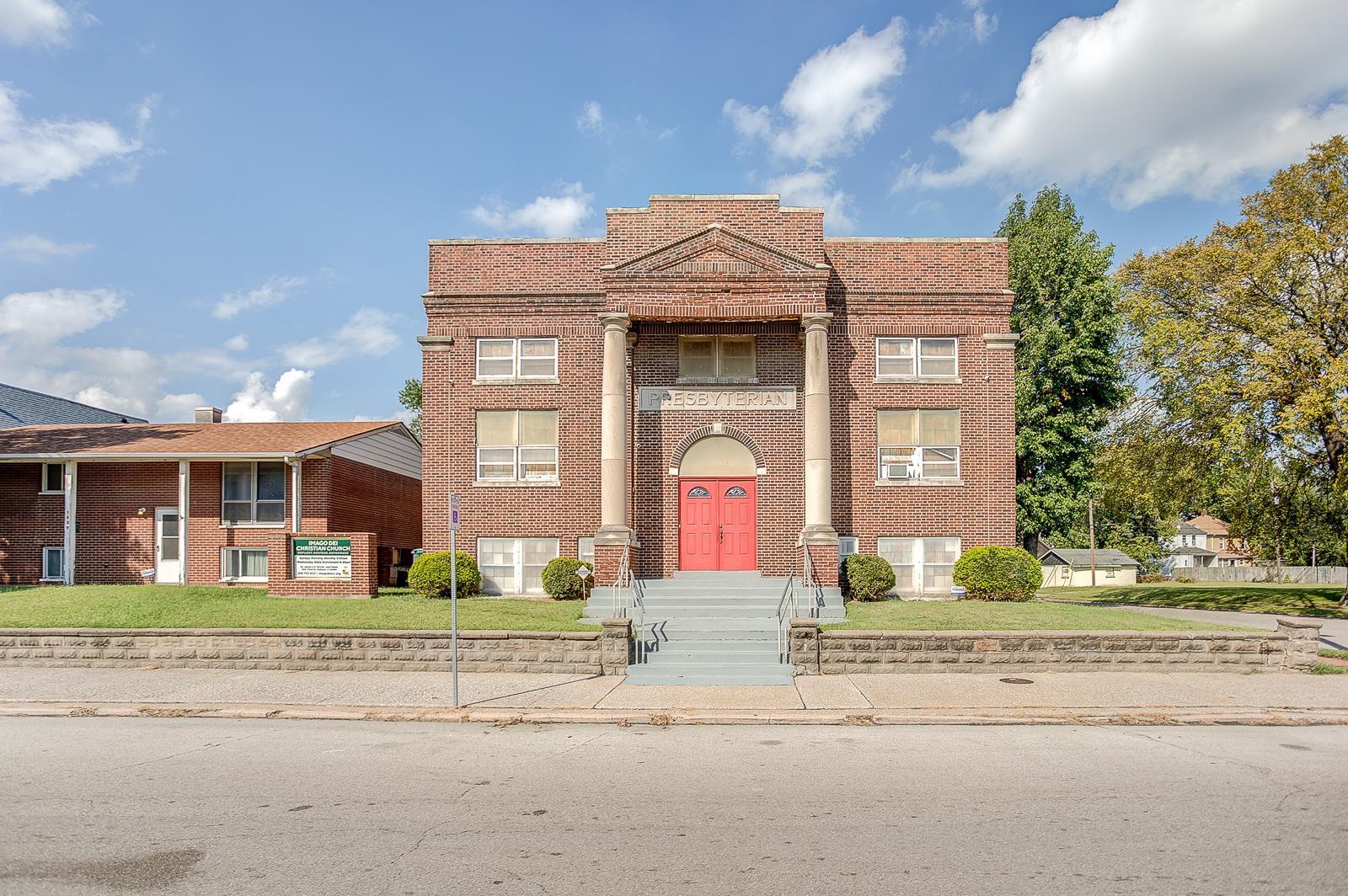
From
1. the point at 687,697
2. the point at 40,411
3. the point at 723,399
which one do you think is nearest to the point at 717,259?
the point at 723,399

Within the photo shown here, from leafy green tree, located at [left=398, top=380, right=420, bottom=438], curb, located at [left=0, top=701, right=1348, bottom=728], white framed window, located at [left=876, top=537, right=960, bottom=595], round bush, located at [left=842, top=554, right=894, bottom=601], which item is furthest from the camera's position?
leafy green tree, located at [left=398, top=380, right=420, bottom=438]

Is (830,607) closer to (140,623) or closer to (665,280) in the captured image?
(665,280)

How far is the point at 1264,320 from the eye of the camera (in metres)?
23.5

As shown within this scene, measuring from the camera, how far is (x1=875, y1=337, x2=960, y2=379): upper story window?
70.7ft

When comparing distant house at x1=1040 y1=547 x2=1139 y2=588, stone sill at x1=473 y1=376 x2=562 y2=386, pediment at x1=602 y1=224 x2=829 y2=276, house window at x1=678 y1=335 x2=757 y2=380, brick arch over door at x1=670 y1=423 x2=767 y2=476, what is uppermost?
pediment at x1=602 y1=224 x2=829 y2=276

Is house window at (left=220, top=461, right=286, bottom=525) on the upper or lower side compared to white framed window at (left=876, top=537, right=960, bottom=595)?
upper

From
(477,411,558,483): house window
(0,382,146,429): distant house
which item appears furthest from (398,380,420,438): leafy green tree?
(477,411,558,483): house window

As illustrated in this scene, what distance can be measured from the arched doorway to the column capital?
323cm

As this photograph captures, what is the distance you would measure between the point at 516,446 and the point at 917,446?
32.1 feet

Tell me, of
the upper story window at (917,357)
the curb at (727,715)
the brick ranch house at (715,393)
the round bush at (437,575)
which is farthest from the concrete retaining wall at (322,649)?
the upper story window at (917,357)

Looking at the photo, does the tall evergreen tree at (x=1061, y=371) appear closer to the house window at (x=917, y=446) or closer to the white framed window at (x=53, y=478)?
the house window at (x=917, y=446)

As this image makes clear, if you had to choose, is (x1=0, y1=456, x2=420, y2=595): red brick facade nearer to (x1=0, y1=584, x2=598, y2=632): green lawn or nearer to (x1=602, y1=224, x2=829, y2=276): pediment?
(x1=0, y1=584, x2=598, y2=632): green lawn

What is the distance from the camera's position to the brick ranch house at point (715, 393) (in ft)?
67.9

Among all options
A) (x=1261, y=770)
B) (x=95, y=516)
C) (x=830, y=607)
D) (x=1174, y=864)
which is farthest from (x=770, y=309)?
(x=95, y=516)
